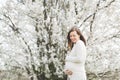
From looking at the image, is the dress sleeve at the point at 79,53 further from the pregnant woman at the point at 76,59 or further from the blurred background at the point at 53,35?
the blurred background at the point at 53,35

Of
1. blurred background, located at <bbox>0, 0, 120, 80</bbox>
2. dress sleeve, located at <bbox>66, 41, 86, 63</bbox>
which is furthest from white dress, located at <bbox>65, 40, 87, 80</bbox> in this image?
blurred background, located at <bbox>0, 0, 120, 80</bbox>

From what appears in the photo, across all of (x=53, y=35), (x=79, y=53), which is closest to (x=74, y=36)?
(x=79, y=53)

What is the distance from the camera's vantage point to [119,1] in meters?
10.6

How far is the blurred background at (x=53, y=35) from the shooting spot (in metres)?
9.95

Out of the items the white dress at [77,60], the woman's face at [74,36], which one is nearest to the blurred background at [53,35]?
the woman's face at [74,36]

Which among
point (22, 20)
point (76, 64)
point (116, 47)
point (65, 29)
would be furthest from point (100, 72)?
point (76, 64)

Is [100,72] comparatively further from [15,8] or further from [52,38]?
[15,8]

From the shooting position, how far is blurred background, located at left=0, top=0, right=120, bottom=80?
9.95 metres

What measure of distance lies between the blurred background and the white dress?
172 inches

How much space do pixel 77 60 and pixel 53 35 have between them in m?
4.56

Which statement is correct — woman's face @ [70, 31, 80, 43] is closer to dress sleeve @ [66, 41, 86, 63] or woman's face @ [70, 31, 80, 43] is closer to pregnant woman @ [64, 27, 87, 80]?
pregnant woman @ [64, 27, 87, 80]

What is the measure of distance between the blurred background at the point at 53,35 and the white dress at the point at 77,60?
172 inches

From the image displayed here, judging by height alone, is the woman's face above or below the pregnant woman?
above

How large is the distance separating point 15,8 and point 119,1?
2.72 metres
